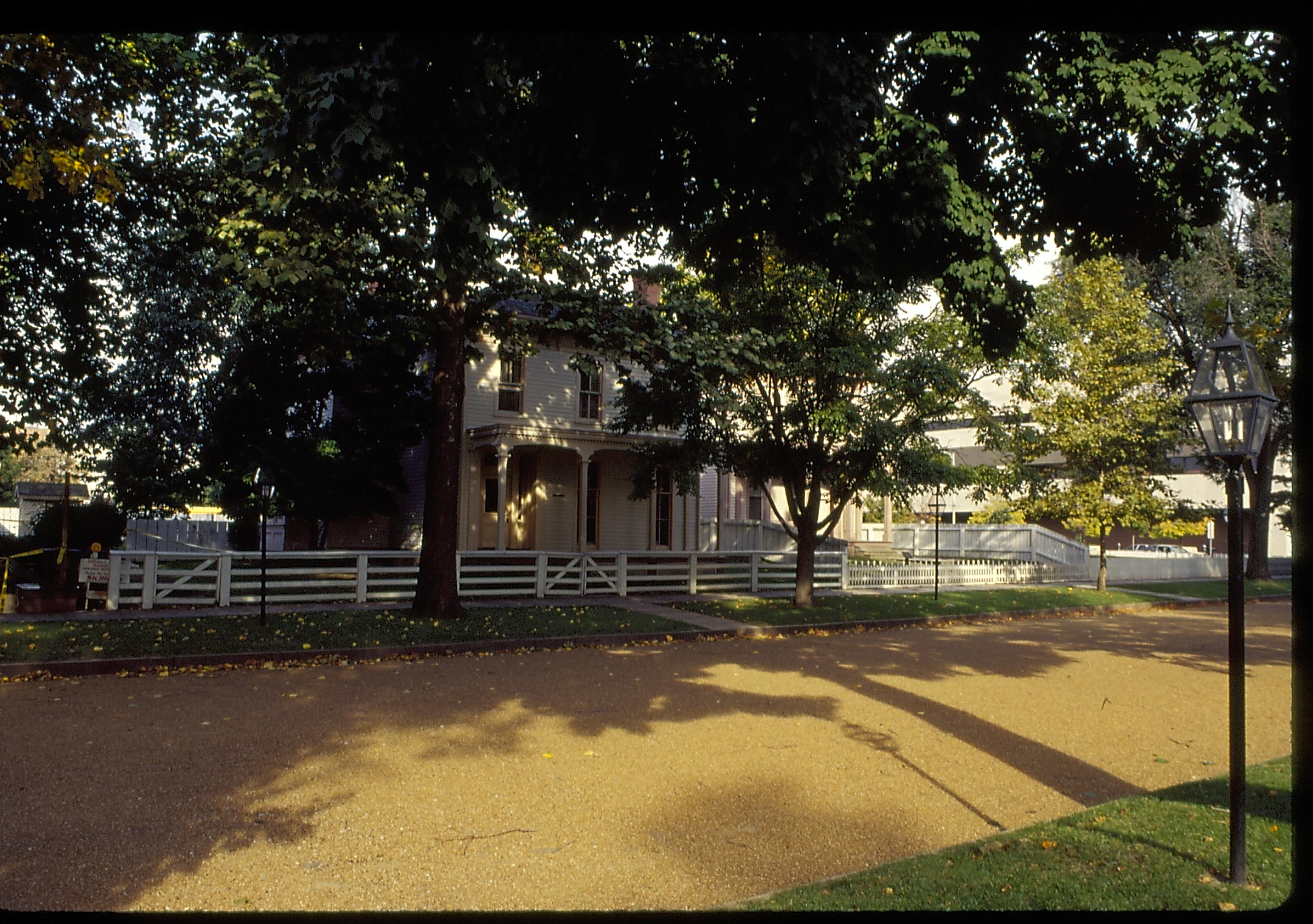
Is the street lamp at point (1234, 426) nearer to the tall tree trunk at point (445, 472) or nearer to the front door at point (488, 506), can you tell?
the tall tree trunk at point (445, 472)

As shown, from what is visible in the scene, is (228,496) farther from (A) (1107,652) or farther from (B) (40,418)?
(A) (1107,652)

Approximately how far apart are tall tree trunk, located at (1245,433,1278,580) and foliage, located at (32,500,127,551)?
1387 inches

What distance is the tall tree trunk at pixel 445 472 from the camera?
54.2ft

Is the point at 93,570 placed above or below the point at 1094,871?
above

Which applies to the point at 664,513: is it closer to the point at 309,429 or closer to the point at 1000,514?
the point at 1000,514

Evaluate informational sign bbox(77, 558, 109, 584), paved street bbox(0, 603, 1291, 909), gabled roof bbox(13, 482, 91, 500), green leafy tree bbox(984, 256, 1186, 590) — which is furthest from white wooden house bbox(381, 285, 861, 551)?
paved street bbox(0, 603, 1291, 909)

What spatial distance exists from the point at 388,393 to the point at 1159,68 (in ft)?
65.6

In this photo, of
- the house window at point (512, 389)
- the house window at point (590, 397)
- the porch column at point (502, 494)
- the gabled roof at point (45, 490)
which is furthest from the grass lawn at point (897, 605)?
the gabled roof at point (45, 490)

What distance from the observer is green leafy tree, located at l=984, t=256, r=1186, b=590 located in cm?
2542

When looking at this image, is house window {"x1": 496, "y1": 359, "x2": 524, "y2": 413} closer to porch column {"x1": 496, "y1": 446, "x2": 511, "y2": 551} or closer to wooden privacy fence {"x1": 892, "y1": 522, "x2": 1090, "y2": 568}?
porch column {"x1": 496, "y1": 446, "x2": 511, "y2": 551}

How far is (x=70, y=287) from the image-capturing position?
58.0 ft

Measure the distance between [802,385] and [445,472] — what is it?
7.34m

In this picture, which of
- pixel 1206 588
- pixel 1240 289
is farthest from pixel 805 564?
pixel 1240 289

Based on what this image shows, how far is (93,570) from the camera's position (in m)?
15.3
